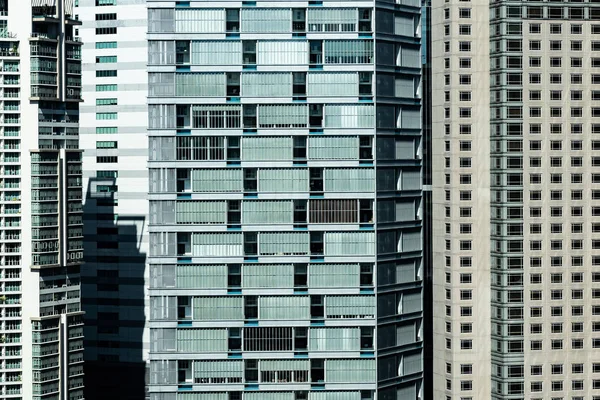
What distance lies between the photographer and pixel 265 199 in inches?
6206

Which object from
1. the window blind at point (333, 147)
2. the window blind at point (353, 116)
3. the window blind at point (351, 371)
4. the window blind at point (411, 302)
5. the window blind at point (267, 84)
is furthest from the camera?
the window blind at point (411, 302)

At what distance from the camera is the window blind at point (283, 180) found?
517 ft

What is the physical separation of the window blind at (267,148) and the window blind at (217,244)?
9.59 meters

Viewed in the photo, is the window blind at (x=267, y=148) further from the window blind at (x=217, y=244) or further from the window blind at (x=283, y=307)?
the window blind at (x=283, y=307)

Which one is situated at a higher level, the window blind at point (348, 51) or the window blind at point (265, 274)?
the window blind at point (348, 51)

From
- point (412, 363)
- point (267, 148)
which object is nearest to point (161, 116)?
point (267, 148)

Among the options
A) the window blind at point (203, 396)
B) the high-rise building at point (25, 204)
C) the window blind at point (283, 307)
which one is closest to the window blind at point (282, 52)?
the window blind at point (283, 307)

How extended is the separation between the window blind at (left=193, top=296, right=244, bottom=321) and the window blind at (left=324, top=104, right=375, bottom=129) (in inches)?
964

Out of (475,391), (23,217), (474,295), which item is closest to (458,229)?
(474,295)

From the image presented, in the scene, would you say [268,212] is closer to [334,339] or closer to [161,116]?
[161,116]

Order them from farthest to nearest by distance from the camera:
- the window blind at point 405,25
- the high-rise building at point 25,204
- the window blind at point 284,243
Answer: the high-rise building at point 25,204 → the window blind at point 405,25 → the window blind at point 284,243

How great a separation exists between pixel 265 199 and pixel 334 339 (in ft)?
62.3

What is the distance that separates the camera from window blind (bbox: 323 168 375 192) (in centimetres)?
15850

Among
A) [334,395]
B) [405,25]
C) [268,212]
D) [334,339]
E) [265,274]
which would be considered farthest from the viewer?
[405,25]
